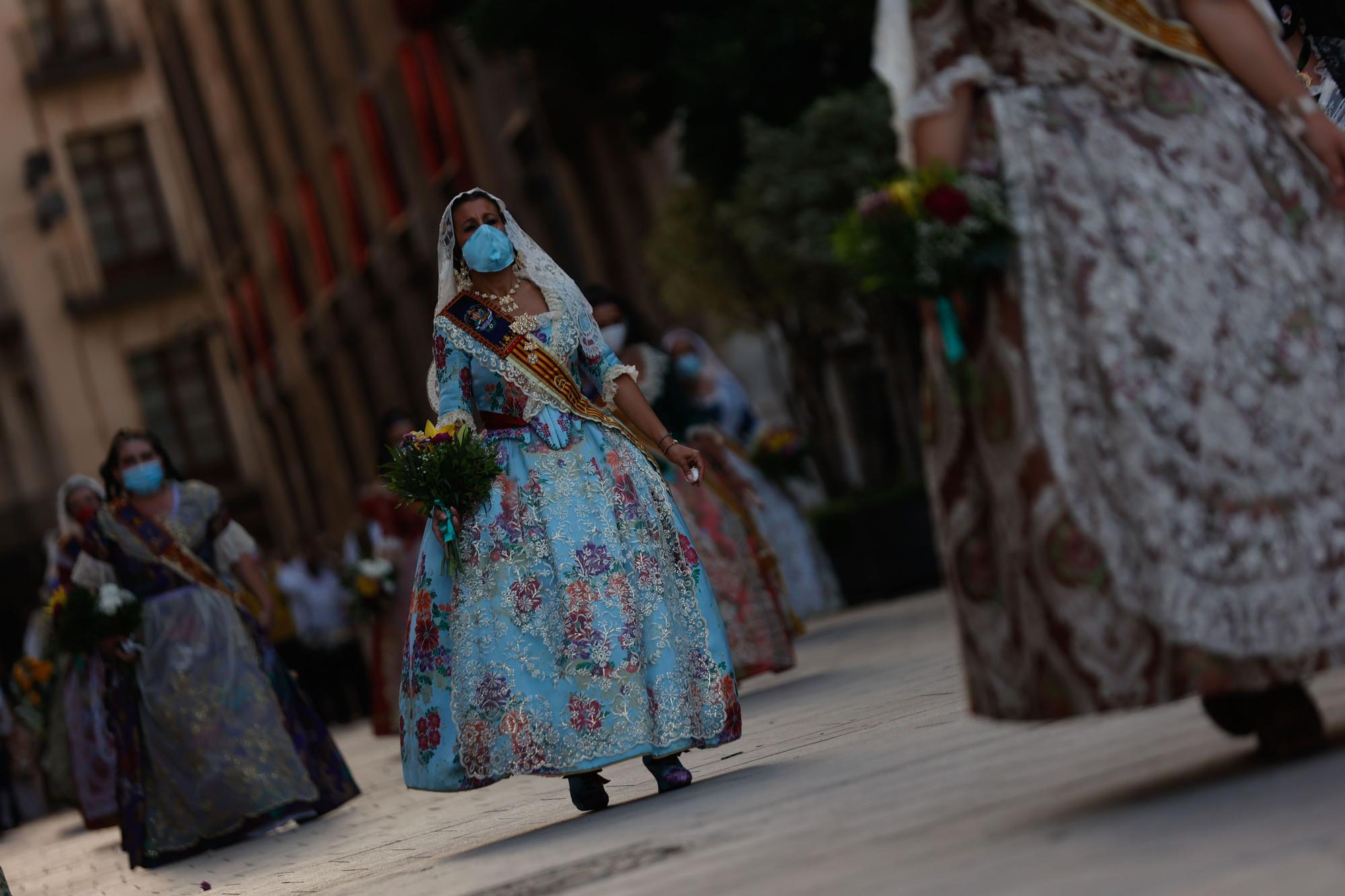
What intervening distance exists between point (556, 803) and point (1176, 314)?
3.88m

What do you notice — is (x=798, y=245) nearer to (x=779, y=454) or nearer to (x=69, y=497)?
(x=779, y=454)

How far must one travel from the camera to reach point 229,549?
35.6 feet

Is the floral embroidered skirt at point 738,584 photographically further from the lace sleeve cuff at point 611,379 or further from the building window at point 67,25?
the building window at point 67,25

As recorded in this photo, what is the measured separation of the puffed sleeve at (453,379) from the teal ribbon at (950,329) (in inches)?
114

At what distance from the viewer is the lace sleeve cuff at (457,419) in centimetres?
758

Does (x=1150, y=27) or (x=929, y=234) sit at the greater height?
(x=1150, y=27)

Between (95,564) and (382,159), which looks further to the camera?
(382,159)

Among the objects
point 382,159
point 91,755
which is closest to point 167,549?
point 91,755

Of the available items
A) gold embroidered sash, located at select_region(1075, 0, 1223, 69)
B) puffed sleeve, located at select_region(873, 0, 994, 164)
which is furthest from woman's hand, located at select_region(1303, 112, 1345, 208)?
puffed sleeve, located at select_region(873, 0, 994, 164)

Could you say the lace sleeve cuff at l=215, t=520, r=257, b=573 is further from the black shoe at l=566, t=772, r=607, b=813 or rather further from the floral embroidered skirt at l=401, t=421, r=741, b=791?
the black shoe at l=566, t=772, r=607, b=813

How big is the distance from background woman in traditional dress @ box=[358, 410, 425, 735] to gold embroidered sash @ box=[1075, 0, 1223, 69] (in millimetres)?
9702

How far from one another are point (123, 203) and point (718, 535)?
138ft

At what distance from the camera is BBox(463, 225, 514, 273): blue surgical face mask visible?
7605 millimetres

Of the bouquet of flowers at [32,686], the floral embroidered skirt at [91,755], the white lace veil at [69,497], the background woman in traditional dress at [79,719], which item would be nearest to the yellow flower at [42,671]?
the bouquet of flowers at [32,686]
